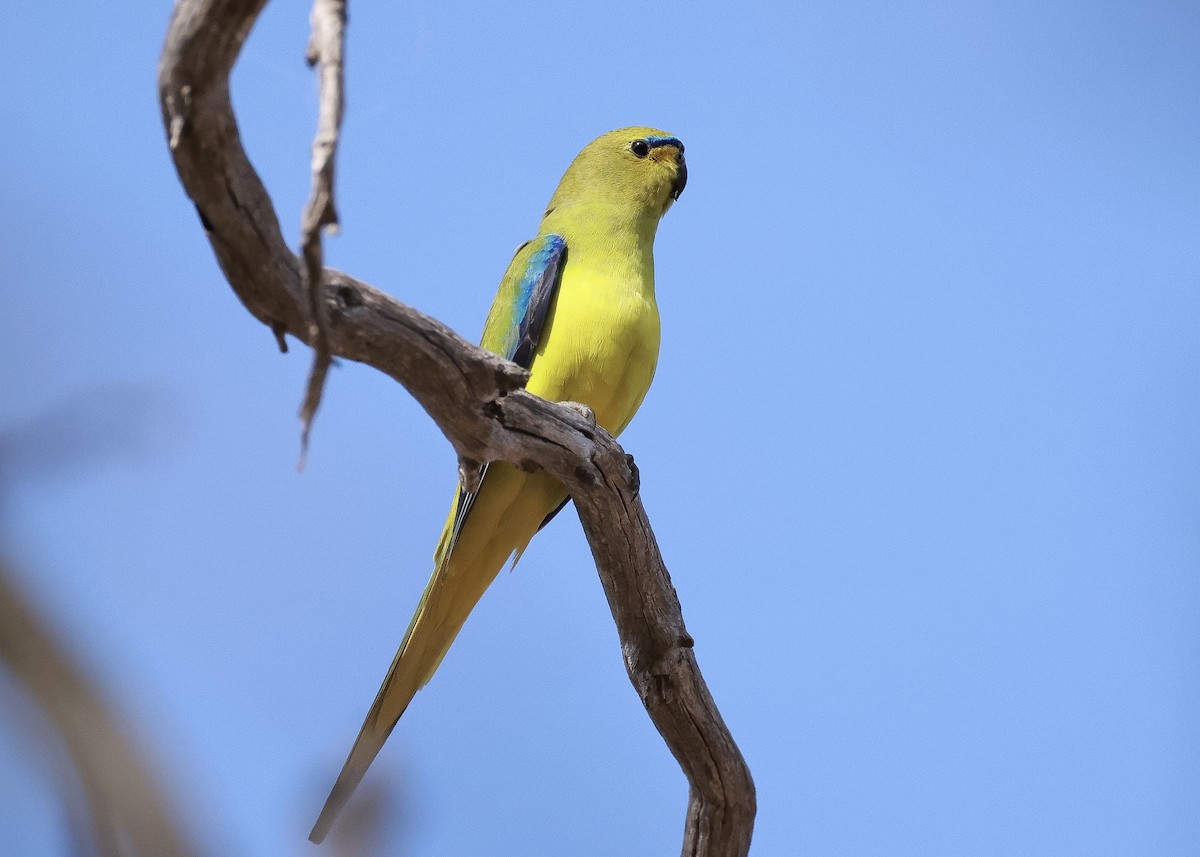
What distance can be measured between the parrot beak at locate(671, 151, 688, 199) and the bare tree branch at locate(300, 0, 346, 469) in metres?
2.89

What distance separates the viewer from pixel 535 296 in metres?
3.97

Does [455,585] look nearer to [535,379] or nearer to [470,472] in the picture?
[535,379]

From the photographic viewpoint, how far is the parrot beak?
477 cm

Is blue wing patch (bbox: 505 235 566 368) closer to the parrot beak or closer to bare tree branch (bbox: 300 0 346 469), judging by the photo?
the parrot beak

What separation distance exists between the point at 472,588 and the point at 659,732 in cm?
87

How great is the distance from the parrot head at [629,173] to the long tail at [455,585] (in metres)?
1.27

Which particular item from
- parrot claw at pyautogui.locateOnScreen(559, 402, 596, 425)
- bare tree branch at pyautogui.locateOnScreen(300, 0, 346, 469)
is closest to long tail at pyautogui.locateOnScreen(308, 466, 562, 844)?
parrot claw at pyautogui.locateOnScreen(559, 402, 596, 425)

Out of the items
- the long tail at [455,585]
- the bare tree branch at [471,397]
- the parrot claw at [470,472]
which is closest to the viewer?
the bare tree branch at [471,397]

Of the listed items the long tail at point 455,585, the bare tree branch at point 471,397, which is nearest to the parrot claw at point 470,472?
the bare tree branch at point 471,397

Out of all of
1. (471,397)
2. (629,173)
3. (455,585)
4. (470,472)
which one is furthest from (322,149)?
(629,173)

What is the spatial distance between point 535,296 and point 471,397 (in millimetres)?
1176

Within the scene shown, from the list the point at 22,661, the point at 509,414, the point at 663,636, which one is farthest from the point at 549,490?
the point at 22,661

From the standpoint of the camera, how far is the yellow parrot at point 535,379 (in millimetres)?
3824

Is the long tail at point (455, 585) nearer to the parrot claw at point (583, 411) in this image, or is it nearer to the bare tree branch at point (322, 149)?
the parrot claw at point (583, 411)
